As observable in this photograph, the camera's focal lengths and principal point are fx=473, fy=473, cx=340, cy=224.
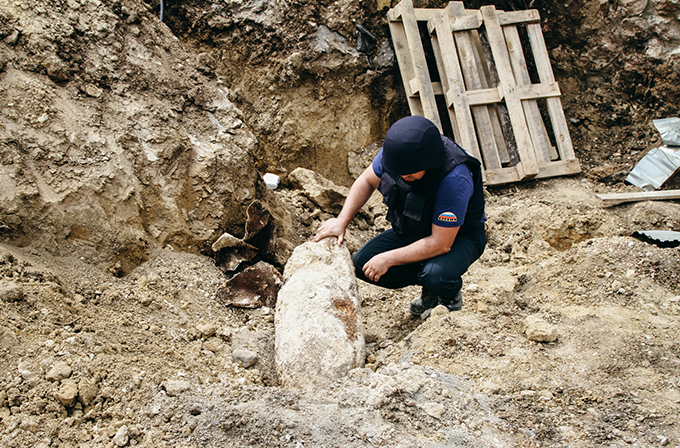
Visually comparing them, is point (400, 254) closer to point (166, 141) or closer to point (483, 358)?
point (483, 358)

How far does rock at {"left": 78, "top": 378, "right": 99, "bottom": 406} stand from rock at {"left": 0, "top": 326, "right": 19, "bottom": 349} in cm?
38

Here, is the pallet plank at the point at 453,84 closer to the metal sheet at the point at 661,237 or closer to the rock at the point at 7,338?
the metal sheet at the point at 661,237

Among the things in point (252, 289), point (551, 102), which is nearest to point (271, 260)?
point (252, 289)

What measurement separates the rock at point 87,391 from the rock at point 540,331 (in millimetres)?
2215

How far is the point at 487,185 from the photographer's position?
525 cm

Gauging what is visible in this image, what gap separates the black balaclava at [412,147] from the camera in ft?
8.02

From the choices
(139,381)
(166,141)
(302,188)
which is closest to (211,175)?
(166,141)

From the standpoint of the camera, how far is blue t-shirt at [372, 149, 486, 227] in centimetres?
266

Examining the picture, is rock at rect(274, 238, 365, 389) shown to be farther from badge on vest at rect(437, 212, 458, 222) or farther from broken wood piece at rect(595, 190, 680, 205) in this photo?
broken wood piece at rect(595, 190, 680, 205)

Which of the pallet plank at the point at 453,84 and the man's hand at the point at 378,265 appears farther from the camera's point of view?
the pallet plank at the point at 453,84

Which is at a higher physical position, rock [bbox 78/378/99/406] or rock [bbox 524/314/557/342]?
rock [bbox 78/378/99/406]

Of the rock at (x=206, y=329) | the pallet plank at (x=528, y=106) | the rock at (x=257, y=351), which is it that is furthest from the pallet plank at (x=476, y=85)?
the rock at (x=206, y=329)

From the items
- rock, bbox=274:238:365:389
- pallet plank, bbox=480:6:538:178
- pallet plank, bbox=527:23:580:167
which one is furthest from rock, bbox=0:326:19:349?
pallet plank, bbox=527:23:580:167

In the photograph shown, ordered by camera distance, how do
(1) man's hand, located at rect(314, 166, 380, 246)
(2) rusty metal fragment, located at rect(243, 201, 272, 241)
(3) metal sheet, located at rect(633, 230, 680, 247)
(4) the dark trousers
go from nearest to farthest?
(4) the dark trousers
(1) man's hand, located at rect(314, 166, 380, 246)
(2) rusty metal fragment, located at rect(243, 201, 272, 241)
(3) metal sheet, located at rect(633, 230, 680, 247)
